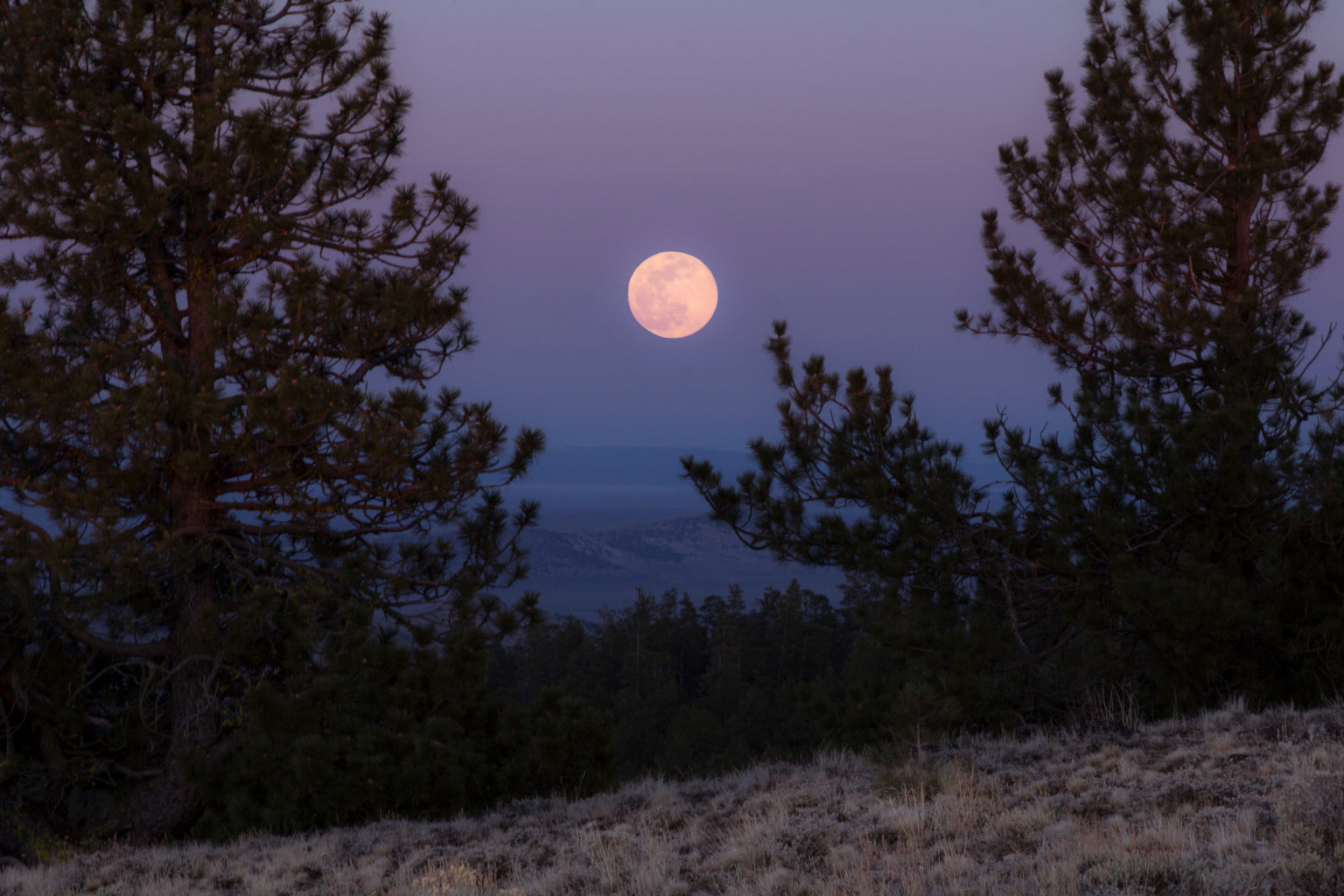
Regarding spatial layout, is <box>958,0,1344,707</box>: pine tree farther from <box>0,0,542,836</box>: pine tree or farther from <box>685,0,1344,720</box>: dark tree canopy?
<box>0,0,542,836</box>: pine tree

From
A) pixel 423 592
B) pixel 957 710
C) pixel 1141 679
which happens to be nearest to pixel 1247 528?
pixel 1141 679

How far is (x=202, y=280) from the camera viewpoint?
10.5 metres

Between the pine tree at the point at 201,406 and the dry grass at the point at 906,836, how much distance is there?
271 centimetres

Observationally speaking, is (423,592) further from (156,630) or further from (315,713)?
Answer: (156,630)

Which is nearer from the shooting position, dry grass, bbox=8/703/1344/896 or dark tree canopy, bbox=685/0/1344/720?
dry grass, bbox=8/703/1344/896

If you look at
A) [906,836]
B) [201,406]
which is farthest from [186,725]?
[906,836]

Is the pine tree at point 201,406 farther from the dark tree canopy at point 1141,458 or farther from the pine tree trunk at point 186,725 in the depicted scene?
the dark tree canopy at point 1141,458

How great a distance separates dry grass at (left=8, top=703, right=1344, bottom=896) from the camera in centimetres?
407

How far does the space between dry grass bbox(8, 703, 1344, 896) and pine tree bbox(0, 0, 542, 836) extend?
8.89 ft

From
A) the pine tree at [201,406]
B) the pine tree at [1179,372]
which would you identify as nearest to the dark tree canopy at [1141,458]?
the pine tree at [1179,372]

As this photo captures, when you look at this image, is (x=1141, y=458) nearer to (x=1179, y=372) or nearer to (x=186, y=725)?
(x=1179, y=372)

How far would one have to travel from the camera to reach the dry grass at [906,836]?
4070 mm

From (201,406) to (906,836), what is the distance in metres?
7.55

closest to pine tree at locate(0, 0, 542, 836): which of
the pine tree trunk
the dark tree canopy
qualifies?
the pine tree trunk
